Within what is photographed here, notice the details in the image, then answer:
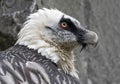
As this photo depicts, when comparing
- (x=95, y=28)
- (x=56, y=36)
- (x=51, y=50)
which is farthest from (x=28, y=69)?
(x=95, y=28)

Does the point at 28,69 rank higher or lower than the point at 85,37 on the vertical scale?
lower

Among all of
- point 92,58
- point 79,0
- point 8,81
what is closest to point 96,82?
point 92,58

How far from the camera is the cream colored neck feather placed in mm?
7730

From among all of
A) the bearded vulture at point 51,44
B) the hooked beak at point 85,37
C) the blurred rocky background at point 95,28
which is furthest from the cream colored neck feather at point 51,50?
the blurred rocky background at point 95,28

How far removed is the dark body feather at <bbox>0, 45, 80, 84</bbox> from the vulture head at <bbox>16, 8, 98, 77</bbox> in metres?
0.10

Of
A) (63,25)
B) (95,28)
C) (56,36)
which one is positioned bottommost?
(95,28)

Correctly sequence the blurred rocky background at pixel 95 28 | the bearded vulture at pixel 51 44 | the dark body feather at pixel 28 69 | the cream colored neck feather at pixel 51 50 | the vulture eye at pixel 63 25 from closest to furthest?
the dark body feather at pixel 28 69 → the bearded vulture at pixel 51 44 → the cream colored neck feather at pixel 51 50 → the vulture eye at pixel 63 25 → the blurred rocky background at pixel 95 28

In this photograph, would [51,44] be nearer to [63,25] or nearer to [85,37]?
[63,25]

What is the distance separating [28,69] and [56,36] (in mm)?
764

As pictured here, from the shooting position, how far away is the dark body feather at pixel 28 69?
7.06 m

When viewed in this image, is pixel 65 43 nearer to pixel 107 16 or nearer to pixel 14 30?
pixel 14 30

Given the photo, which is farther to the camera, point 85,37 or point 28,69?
point 85,37

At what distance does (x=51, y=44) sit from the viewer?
7852 millimetres

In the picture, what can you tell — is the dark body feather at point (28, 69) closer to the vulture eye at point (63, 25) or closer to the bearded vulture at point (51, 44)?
the bearded vulture at point (51, 44)
